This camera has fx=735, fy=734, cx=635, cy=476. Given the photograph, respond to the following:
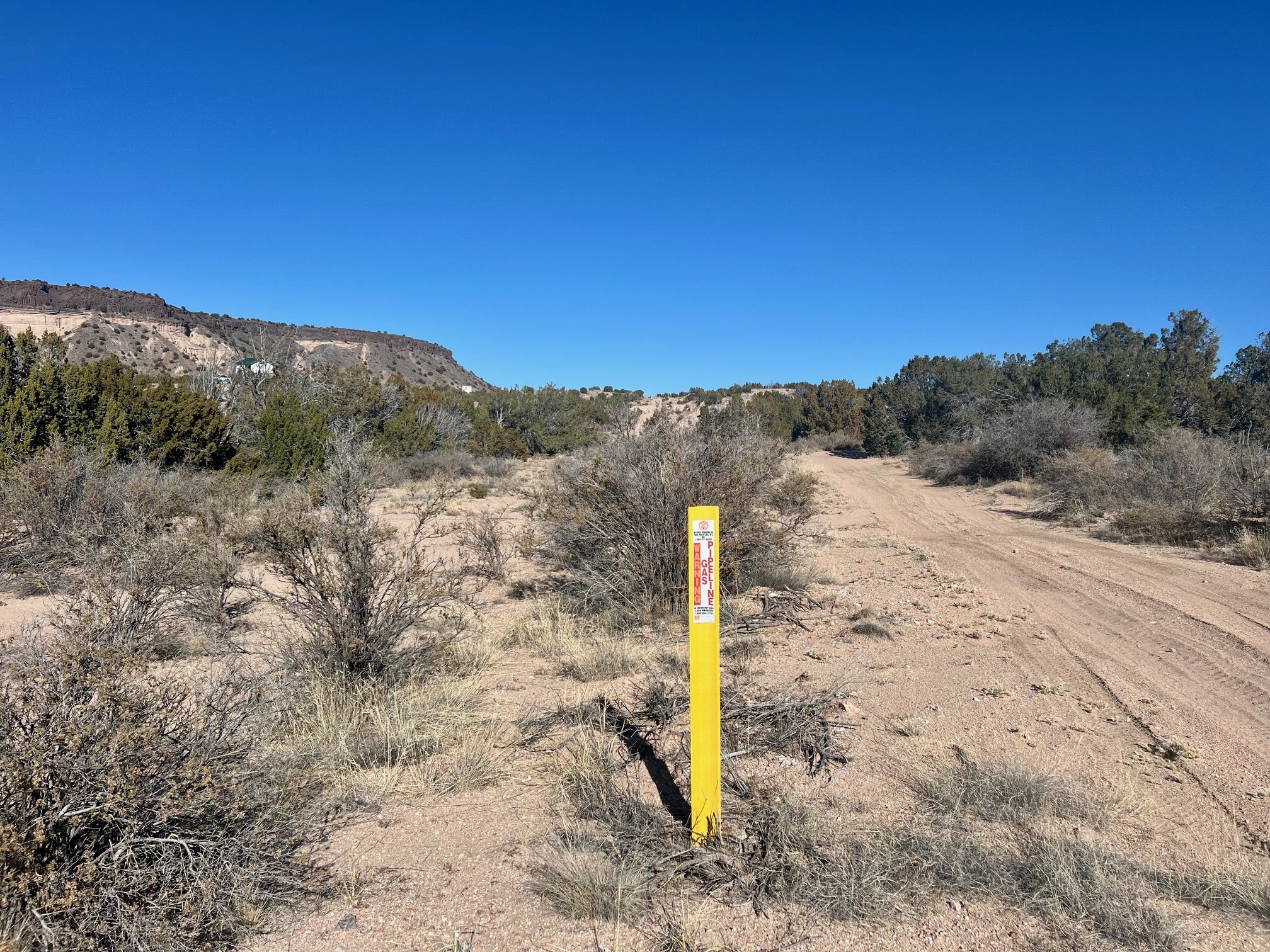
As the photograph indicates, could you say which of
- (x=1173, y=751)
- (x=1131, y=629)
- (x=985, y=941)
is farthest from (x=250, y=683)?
(x=1131, y=629)

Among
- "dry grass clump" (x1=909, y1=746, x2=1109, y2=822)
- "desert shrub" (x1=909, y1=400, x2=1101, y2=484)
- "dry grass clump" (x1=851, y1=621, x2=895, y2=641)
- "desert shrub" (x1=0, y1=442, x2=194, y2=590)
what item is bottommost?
"dry grass clump" (x1=909, y1=746, x2=1109, y2=822)

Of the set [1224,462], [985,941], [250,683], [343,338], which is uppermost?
[343,338]

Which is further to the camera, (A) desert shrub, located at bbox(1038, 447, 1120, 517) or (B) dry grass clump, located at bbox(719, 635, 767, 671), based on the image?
(A) desert shrub, located at bbox(1038, 447, 1120, 517)

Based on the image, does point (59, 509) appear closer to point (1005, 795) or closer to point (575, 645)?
point (575, 645)

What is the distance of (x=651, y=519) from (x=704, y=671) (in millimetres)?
5148

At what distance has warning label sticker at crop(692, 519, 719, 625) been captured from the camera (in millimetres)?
3439

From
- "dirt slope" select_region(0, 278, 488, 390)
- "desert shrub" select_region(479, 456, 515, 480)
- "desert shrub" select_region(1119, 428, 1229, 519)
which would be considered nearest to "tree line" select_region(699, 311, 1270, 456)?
"desert shrub" select_region(1119, 428, 1229, 519)

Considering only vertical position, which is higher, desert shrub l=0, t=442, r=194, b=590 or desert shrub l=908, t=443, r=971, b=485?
desert shrub l=908, t=443, r=971, b=485

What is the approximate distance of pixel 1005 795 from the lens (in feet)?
13.4

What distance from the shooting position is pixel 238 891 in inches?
119

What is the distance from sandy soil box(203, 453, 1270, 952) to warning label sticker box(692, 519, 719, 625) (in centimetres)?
125

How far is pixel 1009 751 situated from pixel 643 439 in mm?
5813

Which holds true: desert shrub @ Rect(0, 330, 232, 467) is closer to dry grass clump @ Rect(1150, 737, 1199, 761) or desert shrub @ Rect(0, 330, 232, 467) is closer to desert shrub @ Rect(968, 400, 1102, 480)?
dry grass clump @ Rect(1150, 737, 1199, 761)

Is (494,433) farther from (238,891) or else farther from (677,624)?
(238,891)
